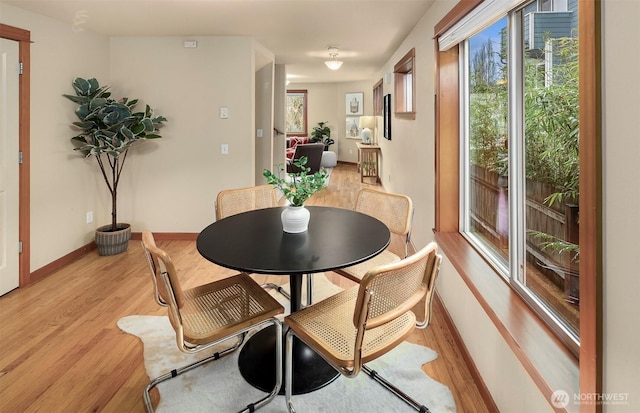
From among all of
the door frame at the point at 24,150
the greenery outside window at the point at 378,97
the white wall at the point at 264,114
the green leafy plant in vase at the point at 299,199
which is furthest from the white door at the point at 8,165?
the greenery outside window at the point at 378,97

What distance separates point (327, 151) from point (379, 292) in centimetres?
1019

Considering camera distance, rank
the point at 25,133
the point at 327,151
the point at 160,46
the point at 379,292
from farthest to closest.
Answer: the point at 327,151 → the point at 160,46 → the point at 25,133 → the point at 379,292

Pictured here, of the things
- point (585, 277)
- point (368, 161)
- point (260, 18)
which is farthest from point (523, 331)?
point (368, 161)

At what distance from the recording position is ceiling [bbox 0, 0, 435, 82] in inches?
119

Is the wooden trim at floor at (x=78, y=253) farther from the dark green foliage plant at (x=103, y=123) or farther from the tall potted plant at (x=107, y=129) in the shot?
the dark green foliage plant at (x=103, y=123)

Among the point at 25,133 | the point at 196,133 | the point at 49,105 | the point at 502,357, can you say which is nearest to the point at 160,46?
the point at 196,133

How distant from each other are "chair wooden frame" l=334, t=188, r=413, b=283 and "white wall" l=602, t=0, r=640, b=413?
1.30m

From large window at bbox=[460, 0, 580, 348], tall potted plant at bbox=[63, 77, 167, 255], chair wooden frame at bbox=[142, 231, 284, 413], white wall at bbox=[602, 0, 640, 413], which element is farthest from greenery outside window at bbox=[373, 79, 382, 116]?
white wall at bbox=[602, 0, 640, 413]

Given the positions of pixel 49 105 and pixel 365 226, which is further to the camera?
pixel 49 105

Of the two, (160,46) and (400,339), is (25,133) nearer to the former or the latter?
(160,46)

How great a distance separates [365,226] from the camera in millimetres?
2057

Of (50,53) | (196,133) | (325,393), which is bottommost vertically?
(325,393)

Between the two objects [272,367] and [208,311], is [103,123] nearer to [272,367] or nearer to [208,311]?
[208,311]

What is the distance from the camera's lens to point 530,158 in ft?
5.68
